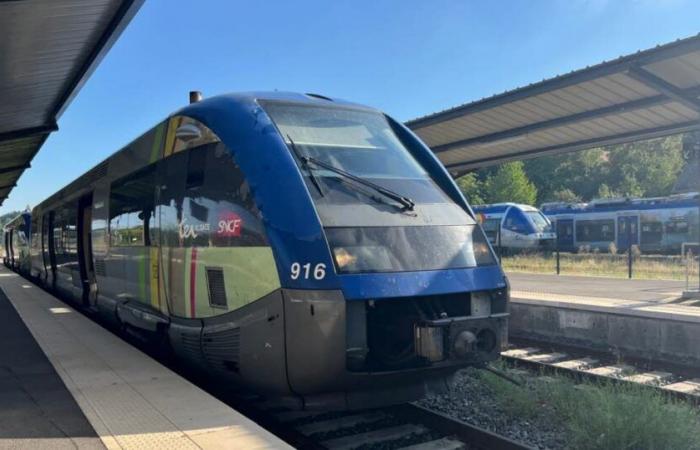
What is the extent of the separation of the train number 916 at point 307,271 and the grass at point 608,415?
101 inches

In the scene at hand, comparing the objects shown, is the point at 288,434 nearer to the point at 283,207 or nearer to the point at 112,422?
the point at 112,422

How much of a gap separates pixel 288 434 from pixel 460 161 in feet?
41.8

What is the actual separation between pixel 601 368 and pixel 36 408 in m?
6.53

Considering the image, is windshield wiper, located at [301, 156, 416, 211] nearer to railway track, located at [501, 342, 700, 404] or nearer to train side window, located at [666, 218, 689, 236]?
railway track, located at [501, 342, 700, 404]

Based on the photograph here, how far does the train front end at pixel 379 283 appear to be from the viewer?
4598 mm

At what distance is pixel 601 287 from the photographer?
14594 mm

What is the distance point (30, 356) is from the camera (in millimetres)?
7445

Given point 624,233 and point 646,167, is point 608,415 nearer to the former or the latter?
point 624,233

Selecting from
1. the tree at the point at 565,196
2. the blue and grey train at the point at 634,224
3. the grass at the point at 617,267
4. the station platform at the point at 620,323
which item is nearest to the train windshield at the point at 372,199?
the station platform at the point at 620,323

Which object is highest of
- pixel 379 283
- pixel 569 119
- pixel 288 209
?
pixel 569 119

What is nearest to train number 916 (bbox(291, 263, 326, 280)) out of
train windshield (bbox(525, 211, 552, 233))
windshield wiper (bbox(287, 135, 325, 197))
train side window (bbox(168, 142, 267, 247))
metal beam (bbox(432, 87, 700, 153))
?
train side window (bbox(168, 142, 267, 247))

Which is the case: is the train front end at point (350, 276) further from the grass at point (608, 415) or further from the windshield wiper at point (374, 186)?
the grass at point (608, 415)

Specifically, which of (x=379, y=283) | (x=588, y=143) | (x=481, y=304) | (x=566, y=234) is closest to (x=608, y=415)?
(x=481, y=304)

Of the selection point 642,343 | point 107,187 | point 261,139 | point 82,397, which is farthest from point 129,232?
point 642,343
